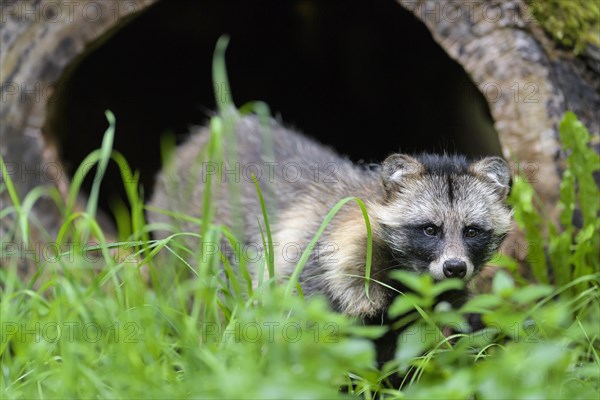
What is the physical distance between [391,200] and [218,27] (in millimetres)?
4538

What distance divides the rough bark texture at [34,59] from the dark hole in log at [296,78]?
222 centimetres

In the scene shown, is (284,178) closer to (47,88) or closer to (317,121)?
(47,88)

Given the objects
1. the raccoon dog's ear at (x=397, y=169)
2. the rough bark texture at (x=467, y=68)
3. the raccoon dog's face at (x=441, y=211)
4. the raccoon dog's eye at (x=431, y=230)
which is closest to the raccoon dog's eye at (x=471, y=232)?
the raccoon dog's face at (x=441, y=211)

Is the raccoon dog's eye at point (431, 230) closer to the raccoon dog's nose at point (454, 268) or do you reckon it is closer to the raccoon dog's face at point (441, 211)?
the raccoon dog's face at point (441, 211)

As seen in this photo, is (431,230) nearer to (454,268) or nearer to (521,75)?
(454,268)

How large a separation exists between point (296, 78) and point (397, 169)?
4.52m

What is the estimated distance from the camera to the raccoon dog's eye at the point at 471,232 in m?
4.12

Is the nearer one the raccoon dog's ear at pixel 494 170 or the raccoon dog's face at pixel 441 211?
the raccoon dog's face at pixel 441 211

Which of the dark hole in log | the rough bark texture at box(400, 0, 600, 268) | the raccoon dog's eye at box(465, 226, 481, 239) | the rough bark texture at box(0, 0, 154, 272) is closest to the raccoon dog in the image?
the raccoon dog's eye at box(465, 226, 481, 239)

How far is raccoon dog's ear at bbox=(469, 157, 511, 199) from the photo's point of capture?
4.26 metres

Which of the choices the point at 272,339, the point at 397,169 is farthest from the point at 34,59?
the point at 272,339

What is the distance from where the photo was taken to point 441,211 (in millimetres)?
4082

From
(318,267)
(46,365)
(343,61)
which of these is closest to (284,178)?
(318,267)

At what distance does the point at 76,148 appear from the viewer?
268 inches
